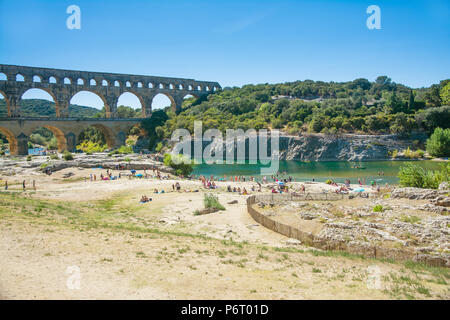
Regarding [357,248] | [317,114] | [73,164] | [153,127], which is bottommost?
[357,248]

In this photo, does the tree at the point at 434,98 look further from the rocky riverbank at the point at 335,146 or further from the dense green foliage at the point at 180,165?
the dense green foliage at the point at 180,165

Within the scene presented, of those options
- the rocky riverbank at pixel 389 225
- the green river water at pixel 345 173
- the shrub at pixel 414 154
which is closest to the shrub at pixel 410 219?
the rocky riverbank at pixel 389 225

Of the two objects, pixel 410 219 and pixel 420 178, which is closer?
pixel 410 219

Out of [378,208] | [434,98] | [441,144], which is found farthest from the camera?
[434,98]

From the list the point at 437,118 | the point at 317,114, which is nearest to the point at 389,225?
the point at 317,114

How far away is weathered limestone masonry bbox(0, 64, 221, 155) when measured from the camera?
51.5 metres

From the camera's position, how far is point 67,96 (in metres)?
63.4

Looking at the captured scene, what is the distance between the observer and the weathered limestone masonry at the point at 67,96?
169ft

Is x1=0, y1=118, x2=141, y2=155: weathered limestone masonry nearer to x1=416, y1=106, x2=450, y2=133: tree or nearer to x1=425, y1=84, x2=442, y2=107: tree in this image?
x1=416, y1=106, x2=450, y2=133: tree

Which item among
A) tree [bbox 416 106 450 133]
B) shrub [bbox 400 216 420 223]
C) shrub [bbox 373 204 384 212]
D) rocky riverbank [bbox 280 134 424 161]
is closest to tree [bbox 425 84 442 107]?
tree [bbox 416 106 450 133]

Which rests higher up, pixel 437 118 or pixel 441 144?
pixel 437 118

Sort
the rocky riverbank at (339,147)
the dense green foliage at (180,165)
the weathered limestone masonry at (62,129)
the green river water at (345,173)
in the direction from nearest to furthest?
the green river water at (345,173), the dense green foliage at (180,165), the weathered limestone masonry at (62,129), the rocky riverbank at (339,147)

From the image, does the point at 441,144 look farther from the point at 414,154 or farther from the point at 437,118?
the point at 437,118

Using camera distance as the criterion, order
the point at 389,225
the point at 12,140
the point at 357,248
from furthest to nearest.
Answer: the point at 12,140
the point at 389,225
the point at 357,248
